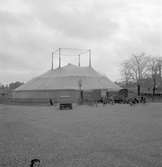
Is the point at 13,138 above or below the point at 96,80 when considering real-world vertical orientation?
below

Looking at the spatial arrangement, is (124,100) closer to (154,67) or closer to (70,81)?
(70,81)

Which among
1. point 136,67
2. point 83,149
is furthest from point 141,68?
point 83,149

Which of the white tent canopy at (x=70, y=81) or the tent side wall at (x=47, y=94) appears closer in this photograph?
the tent side wall at (x=47, y=94)

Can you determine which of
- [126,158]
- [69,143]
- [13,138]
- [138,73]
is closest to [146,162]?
[126,158]

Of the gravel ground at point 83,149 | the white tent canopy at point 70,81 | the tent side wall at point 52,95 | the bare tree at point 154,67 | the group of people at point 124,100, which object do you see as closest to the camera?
the gravel ground at point 83,149

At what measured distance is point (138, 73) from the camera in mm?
58562

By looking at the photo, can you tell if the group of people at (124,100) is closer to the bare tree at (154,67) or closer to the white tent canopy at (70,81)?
the white tent canopy at (70,81)

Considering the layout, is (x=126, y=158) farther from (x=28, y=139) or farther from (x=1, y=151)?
(x=28, y=139)

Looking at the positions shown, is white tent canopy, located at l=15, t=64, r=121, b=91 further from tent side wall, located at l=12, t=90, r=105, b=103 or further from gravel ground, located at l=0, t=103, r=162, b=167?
gravel ground, located at l=0, t=103, r=162, b=167

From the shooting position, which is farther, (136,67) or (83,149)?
(136,67)

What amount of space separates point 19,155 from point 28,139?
2293mm

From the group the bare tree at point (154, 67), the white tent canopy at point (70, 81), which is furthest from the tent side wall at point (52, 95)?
the bare tree at point (154, 67)

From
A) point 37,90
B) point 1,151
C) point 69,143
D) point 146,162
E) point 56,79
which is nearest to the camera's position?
point 146,162

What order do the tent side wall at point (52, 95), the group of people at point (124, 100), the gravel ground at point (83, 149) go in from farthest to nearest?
the tent side wall at point (52, 95)
the group of people at point (124, 100)
the gravel ground at point (83, 149)
